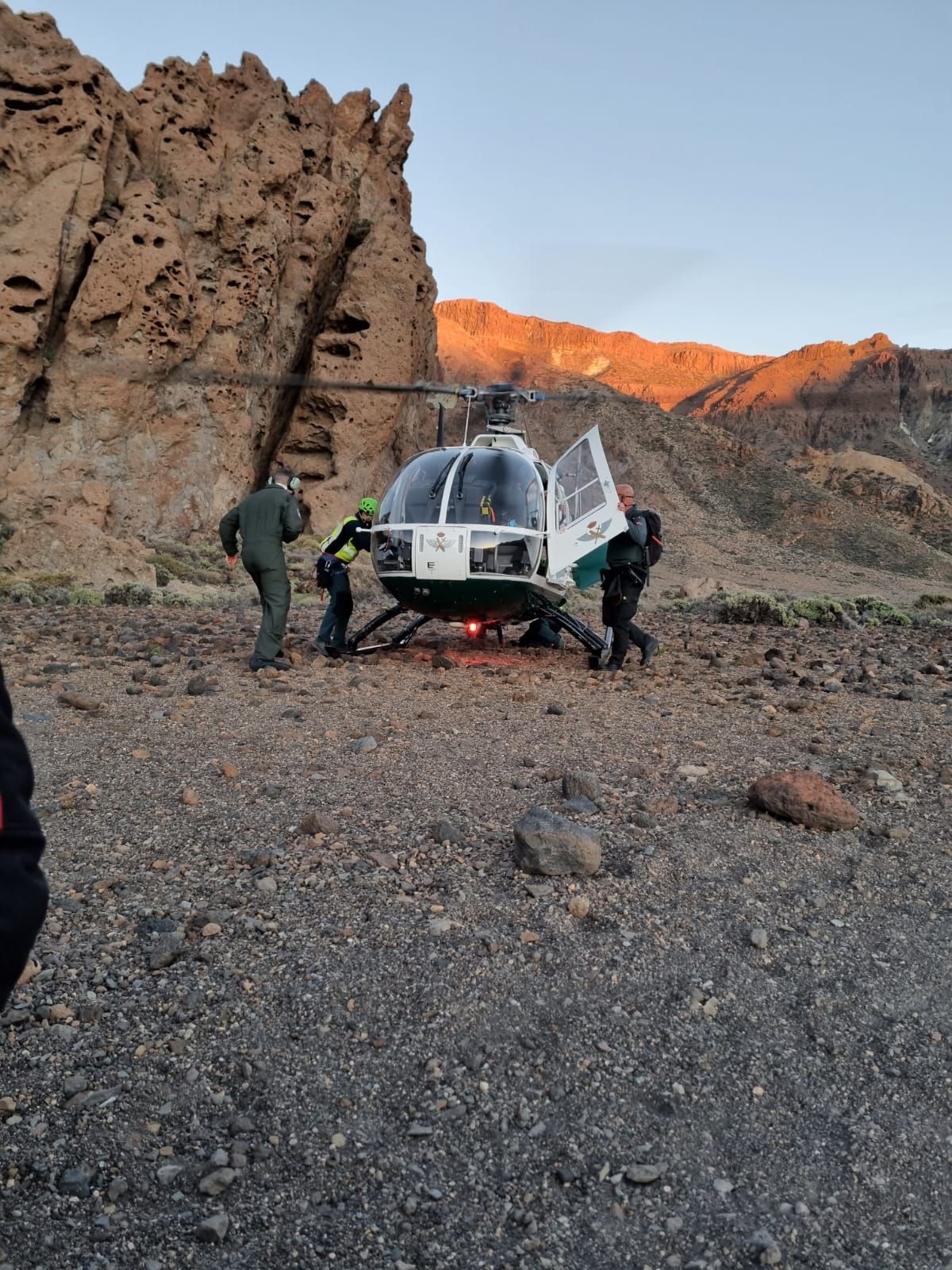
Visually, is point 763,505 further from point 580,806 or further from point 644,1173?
point 644,1173

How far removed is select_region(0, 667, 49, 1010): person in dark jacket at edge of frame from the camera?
47.6 inches

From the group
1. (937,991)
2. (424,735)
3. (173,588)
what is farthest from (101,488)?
(937,991)

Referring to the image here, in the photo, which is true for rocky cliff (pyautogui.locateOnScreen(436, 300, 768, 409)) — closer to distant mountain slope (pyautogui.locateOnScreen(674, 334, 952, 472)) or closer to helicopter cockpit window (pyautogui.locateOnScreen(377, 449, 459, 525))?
distant mountain slope (pyautogui.locateOnScreen(674, 334, 952, 472))

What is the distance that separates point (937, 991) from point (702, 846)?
1.32 metres

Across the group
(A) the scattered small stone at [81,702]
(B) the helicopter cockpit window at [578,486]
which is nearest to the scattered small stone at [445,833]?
(A) the scattered small stone at [81,702]

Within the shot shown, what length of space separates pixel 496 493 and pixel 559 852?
18.6 feet

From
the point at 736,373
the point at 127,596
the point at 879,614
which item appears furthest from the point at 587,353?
the point at 127,596

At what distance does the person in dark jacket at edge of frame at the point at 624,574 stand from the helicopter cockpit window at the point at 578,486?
29 centimetres

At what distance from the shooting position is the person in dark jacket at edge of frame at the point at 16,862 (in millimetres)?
1210

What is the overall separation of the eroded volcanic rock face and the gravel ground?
13300mm

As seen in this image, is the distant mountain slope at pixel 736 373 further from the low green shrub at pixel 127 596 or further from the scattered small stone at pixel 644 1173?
the scattered small stone at pixel 644 1173

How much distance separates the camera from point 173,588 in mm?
16562

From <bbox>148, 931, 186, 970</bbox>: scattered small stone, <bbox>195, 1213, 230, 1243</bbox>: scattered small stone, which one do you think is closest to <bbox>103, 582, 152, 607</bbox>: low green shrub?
<bbox>148, 931, 186, 970</bbox>: scattered small stone

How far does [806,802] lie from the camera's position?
4.54 meters
